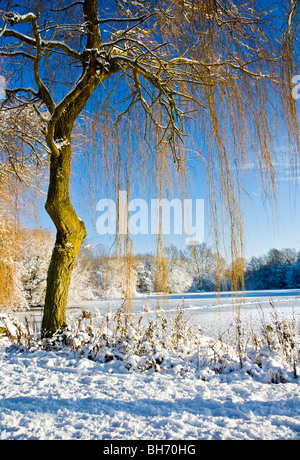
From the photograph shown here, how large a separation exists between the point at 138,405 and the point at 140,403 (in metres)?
0.03

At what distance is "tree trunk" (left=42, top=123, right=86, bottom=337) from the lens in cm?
316

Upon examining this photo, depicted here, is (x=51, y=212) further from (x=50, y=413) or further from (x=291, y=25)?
(x=291, y=25)

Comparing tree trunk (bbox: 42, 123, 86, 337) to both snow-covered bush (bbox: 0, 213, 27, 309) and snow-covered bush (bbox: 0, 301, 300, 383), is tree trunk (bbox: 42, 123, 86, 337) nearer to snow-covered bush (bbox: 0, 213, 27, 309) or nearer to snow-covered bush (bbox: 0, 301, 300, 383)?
snow-covered bush (bbox: 0, 301, 300, 383)

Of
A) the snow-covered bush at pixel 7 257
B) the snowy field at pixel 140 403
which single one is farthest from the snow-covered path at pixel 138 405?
the snow-covered bush at pixel 7 257

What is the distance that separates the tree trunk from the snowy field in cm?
73

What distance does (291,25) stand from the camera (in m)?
1.59

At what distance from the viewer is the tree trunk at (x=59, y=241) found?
3.16 m

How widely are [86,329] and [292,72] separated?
2.93 meters

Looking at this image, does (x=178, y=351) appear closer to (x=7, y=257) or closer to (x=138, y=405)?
(x=138, y=405)

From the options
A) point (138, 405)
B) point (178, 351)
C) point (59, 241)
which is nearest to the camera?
point (138, 405)

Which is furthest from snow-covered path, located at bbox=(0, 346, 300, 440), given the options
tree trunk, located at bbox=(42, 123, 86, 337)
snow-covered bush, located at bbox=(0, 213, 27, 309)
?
snow-covered bush, located at bbox=(0, 213, 27, 309)

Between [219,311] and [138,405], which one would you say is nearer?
[138,405]

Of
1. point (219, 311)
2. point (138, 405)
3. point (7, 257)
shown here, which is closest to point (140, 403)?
point (138, 405)

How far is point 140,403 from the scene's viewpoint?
1.64m
